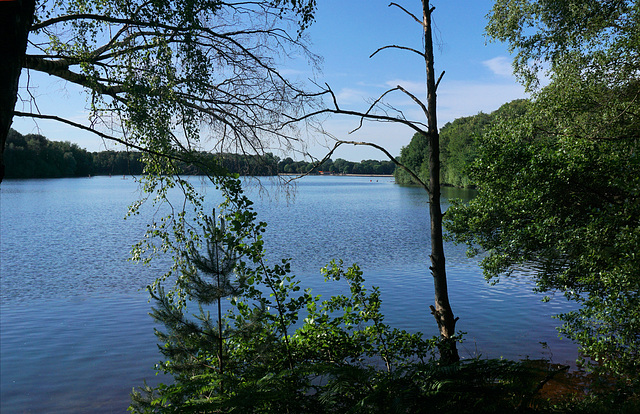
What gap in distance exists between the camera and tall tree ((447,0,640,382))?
24.6 feet

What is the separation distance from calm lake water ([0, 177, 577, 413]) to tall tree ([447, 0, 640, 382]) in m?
2.99

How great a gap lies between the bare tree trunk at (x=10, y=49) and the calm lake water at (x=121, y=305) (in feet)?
11.6

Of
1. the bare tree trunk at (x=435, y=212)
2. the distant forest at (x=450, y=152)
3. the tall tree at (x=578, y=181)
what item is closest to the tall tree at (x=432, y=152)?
the bare tree trunk at (x=435, y=212)

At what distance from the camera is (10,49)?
371cm

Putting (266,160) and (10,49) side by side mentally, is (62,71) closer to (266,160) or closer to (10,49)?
(10,49)

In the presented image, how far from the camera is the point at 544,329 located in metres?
12.9

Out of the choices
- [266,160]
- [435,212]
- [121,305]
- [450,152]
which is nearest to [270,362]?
[266,160]

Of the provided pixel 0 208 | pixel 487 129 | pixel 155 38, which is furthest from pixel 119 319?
pixel 0 208

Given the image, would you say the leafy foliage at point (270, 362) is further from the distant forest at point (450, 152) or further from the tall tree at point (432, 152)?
the distant forest at point (450, 152)

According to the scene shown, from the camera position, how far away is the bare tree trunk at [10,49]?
3615 millimetres

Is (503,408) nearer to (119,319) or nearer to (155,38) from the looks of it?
(155,38)

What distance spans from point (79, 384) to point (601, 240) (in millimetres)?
10727

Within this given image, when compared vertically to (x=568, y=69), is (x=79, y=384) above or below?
below

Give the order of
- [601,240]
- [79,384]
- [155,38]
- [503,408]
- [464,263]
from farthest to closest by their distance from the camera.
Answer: [464,263], [79,384], [601,240], [155,38], [503,408]
